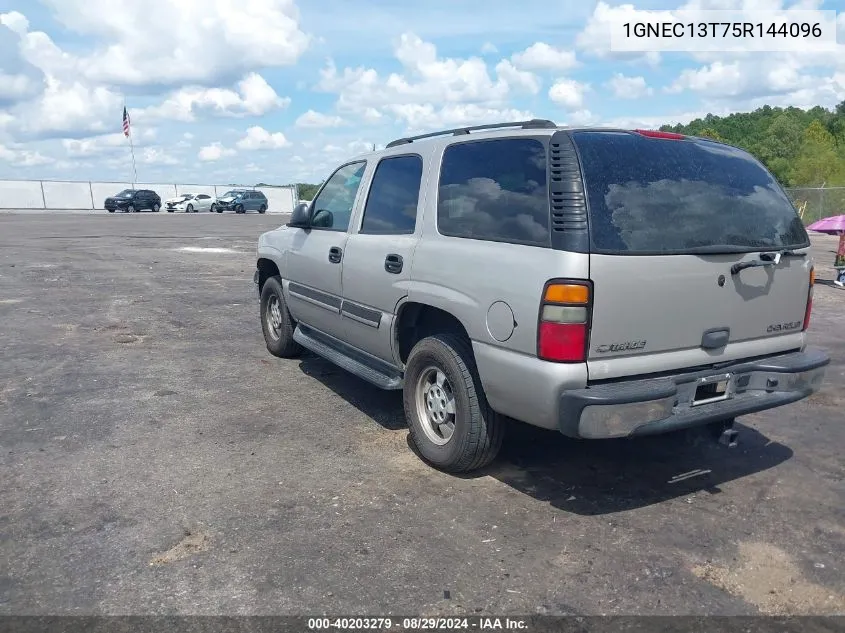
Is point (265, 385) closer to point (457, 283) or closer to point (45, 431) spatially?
point (45, 431)

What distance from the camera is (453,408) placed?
4211mm

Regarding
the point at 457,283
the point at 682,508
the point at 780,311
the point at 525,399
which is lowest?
the point at 682,508

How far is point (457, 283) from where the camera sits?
3.99 m

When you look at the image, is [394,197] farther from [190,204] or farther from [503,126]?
[190,204]

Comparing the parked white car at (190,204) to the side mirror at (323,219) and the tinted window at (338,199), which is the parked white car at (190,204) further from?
the side mirror at (323,219)

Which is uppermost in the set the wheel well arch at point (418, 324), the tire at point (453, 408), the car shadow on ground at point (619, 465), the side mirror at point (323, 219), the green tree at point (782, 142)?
the green tree at point (782, 142)

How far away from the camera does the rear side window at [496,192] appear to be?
367 centimetres

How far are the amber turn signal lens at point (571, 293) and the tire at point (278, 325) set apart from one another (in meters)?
3.68

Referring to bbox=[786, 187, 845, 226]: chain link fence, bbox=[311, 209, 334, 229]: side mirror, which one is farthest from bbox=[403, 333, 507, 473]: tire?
bbox=[786, 187, 845, 226]: chain link fence

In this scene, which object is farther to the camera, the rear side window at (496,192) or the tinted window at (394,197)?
the tinted window at (394,197)

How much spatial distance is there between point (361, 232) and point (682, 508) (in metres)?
2.80

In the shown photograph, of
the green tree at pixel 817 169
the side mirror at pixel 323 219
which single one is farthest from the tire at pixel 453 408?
the green tree at pixel 817 169

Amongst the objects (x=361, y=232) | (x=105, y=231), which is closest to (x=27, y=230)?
(x=105, y=231)

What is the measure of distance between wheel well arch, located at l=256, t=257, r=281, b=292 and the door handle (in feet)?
7.70
